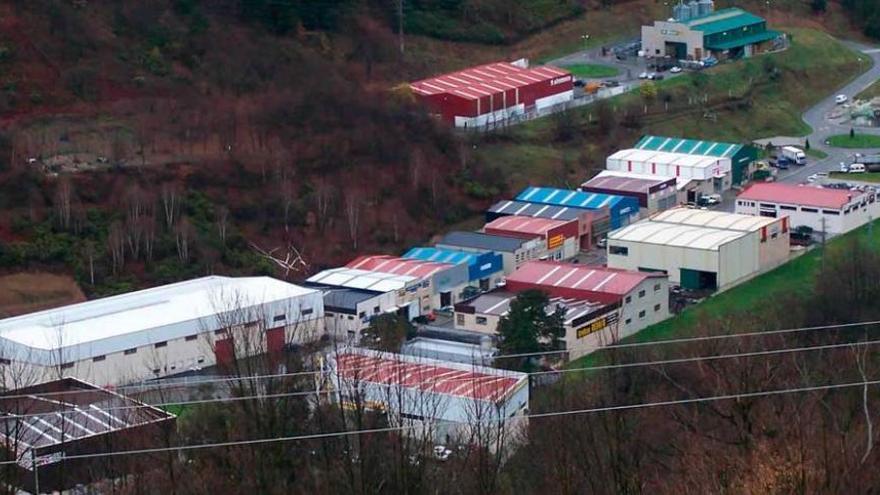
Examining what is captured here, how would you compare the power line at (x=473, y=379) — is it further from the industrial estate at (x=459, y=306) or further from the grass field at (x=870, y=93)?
the grass field at (x=870, y=93)

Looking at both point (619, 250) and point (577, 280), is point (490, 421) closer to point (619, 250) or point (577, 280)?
point (577, 280)

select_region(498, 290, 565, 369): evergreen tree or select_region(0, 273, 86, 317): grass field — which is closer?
select_region(498, 290, 565, 369): evergreen tree

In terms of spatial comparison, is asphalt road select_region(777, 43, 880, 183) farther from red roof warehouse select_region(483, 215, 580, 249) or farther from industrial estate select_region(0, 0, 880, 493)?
red roof warehouse select_region(483, 215, 580, 249)

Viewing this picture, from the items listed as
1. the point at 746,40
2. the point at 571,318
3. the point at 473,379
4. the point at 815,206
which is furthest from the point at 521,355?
the point at 746,40

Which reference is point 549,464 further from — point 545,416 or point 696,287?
point 696,287

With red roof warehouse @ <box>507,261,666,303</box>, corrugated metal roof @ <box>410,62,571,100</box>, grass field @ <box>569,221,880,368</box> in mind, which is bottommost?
grass field @ <box>569,221,880,368</box>

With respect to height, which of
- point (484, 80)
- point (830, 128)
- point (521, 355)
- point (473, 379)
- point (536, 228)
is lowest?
point (830, 128)

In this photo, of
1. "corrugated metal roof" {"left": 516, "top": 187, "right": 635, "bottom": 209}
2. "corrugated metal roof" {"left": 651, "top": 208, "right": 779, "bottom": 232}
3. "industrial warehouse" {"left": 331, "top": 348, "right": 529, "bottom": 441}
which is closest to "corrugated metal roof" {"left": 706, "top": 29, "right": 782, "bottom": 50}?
"corrugated metal roof" {"left": 516, "top": 187, "right": 635, "bottom": 209}

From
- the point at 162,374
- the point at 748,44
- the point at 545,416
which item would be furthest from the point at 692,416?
the point at 748,44
